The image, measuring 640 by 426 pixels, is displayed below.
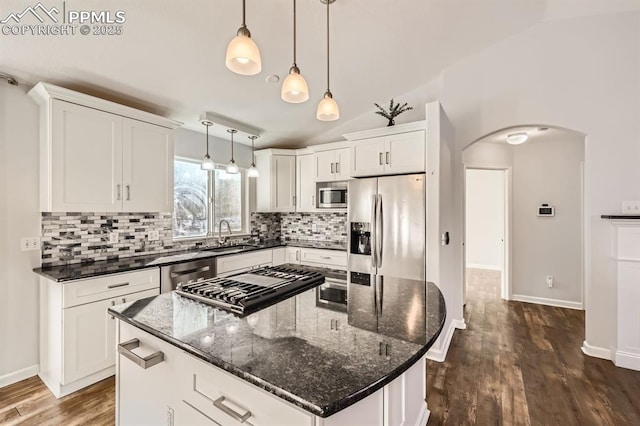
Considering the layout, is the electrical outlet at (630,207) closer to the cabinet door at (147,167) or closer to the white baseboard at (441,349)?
the white baseboard at (441,349)

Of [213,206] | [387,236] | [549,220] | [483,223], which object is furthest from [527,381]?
[483,223]

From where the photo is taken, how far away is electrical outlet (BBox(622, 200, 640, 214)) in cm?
260

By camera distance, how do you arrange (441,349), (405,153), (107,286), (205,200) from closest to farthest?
(107,286), (441,349), (405,153), (205,200)

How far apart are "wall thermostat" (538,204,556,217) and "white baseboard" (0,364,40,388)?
6217mm

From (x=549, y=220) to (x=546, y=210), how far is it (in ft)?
0.53

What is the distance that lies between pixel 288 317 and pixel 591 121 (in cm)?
347

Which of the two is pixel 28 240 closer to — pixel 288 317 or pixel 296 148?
pixel 288 317

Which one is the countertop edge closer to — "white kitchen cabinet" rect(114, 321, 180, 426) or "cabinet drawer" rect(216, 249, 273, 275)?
"white kitchen cabinet" rect(114, 321, 180, 426)

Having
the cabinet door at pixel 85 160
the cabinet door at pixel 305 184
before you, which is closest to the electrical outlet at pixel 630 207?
the cabinet door at pixel 305 184

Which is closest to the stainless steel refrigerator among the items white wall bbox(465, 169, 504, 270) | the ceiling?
the ceiling

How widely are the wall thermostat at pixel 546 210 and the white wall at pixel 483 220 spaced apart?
2.43 m

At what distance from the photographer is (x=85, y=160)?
234 cm

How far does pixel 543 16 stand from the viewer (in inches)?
113

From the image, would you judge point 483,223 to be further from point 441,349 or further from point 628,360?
point 441,349
